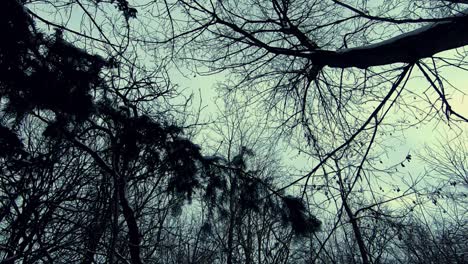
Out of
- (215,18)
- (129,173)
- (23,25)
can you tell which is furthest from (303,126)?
(23,25)

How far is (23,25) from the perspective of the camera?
269 centimetres

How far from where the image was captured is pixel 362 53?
3.29m

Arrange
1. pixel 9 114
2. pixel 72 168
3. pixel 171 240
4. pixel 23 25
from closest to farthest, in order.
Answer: pixel 23 25 < pixel 9 114 < pixel 72 168 < pixel 171 240

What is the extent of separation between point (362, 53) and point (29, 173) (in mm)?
4244

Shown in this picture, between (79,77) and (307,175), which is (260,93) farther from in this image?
(79,77)

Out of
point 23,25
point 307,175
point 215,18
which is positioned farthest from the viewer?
point 215,18

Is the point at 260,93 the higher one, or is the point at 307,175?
the point at 260,93

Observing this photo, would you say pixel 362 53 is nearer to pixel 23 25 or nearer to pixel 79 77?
pixel 79 77

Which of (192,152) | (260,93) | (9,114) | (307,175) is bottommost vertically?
(307,175)

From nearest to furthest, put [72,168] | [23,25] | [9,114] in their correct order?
[23,25], [9,114], [72,168]

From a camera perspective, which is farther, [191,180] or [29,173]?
[191,180]

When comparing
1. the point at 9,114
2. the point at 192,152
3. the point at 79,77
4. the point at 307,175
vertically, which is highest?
the point at 192,152

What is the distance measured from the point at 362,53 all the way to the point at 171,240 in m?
5.96

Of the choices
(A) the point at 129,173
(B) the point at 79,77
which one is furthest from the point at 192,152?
(B) the point at 79,77
